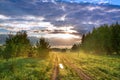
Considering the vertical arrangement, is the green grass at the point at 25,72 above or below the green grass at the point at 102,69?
above

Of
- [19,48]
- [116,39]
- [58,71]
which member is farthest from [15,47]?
[116,39]

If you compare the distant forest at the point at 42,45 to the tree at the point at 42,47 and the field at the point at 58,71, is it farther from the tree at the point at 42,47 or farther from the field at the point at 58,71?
the field at the point at 58,71

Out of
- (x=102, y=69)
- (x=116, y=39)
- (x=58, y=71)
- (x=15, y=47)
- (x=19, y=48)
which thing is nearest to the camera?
(x=58, y=71)

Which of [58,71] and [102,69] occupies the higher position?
[58,71]

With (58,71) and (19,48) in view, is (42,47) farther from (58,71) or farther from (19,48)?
(58,71)

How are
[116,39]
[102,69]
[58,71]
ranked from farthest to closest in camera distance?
[116,39] → [102,69] → [58,71]

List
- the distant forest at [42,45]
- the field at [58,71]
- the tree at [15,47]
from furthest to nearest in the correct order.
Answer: the distant forest at [42,45], the tree at [15,47], the field at [58,71]

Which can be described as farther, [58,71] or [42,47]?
[42,47]

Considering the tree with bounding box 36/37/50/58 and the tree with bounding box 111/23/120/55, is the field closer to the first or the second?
the tree with bounding box 36/37/50/58

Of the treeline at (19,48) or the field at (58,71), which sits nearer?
the field at (58,71)

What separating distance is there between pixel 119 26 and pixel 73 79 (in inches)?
3187

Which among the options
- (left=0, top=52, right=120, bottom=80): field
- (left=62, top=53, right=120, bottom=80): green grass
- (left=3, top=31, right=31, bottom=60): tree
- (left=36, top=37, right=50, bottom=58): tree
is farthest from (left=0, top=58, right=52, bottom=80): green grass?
(left=36, top=37, right=50, bottom=58): tree

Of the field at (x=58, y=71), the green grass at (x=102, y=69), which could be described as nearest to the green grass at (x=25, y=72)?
the field at (x=58, y=71)

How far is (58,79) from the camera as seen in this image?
1129 inches
